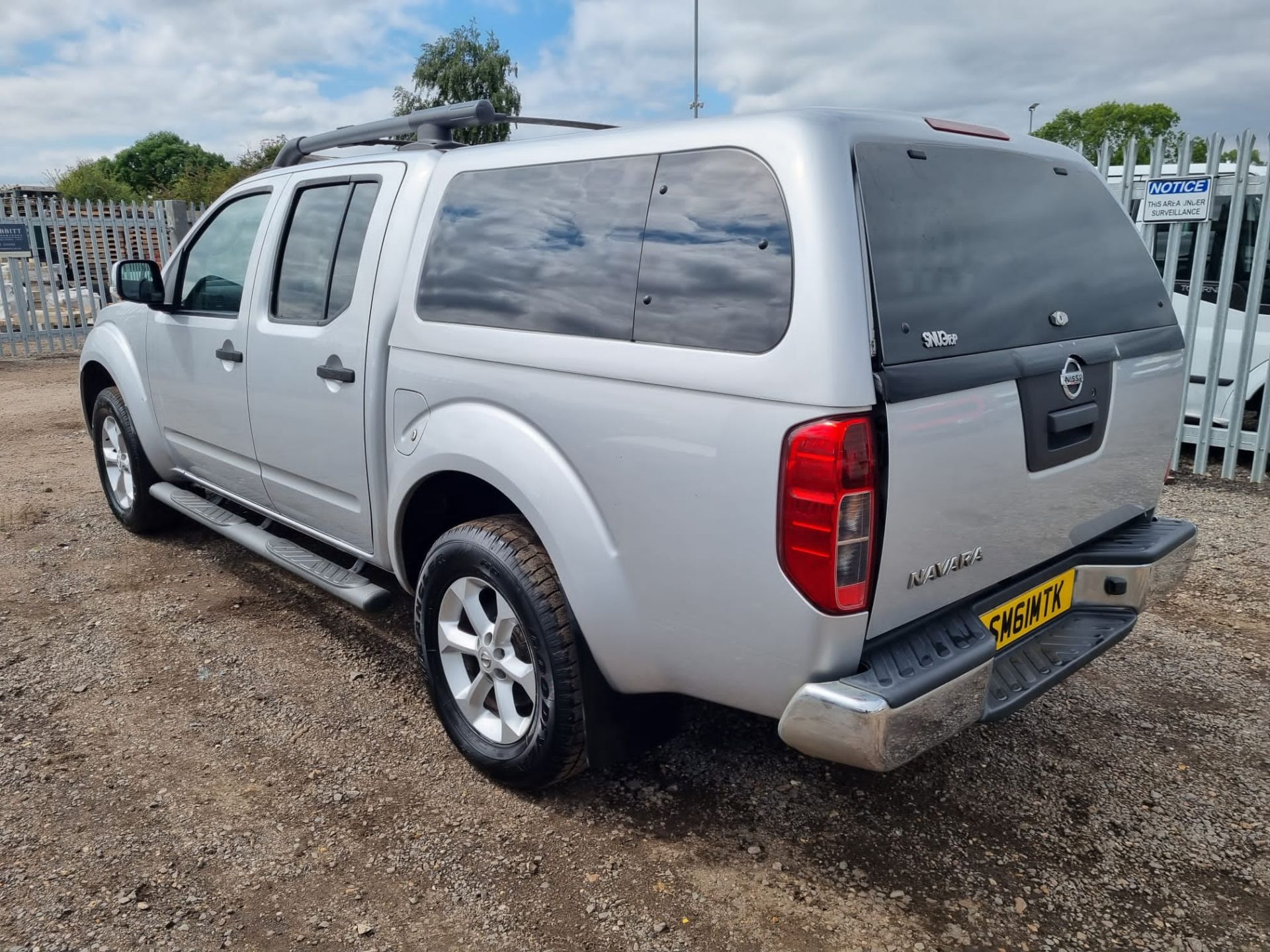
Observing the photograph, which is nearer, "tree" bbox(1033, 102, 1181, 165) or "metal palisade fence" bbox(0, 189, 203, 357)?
"metal palisade fence" bbox(0, 189, 203, 357)

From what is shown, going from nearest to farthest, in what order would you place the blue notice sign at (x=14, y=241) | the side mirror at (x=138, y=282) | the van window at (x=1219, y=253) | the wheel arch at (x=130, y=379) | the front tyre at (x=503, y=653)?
the front tyre at (x=503, y=653) → the side mirror at (x=138, y=282) → the wheel arch at (x=130, y=379) → the van window at (x=1219, y=253) → the blue notice sign at (x=14, y=241)

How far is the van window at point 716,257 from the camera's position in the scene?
2174mm

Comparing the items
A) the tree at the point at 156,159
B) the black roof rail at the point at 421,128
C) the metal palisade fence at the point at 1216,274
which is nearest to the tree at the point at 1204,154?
the metal palisade fence at the point at 1216,274

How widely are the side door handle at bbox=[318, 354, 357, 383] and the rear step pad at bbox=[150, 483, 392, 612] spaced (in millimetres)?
764

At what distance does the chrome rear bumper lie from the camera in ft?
6.95

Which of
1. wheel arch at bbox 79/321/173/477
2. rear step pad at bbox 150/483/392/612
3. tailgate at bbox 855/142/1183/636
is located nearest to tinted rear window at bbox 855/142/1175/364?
tailgate at bbox 855/142/1183/636

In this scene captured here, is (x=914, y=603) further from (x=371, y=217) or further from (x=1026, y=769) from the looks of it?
(x=371, y=217)

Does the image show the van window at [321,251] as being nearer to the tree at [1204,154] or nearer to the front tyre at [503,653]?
the front tyre at [503,653]

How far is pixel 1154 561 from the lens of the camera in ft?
9.30

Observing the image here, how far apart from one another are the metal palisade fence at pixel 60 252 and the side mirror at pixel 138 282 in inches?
420

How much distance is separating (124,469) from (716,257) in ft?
13.8

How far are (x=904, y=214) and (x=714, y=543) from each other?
0.91 m

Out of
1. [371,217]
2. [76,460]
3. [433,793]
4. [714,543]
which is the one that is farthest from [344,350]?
[76,460]

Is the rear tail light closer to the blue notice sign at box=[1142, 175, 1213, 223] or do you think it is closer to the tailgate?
the tailgate
